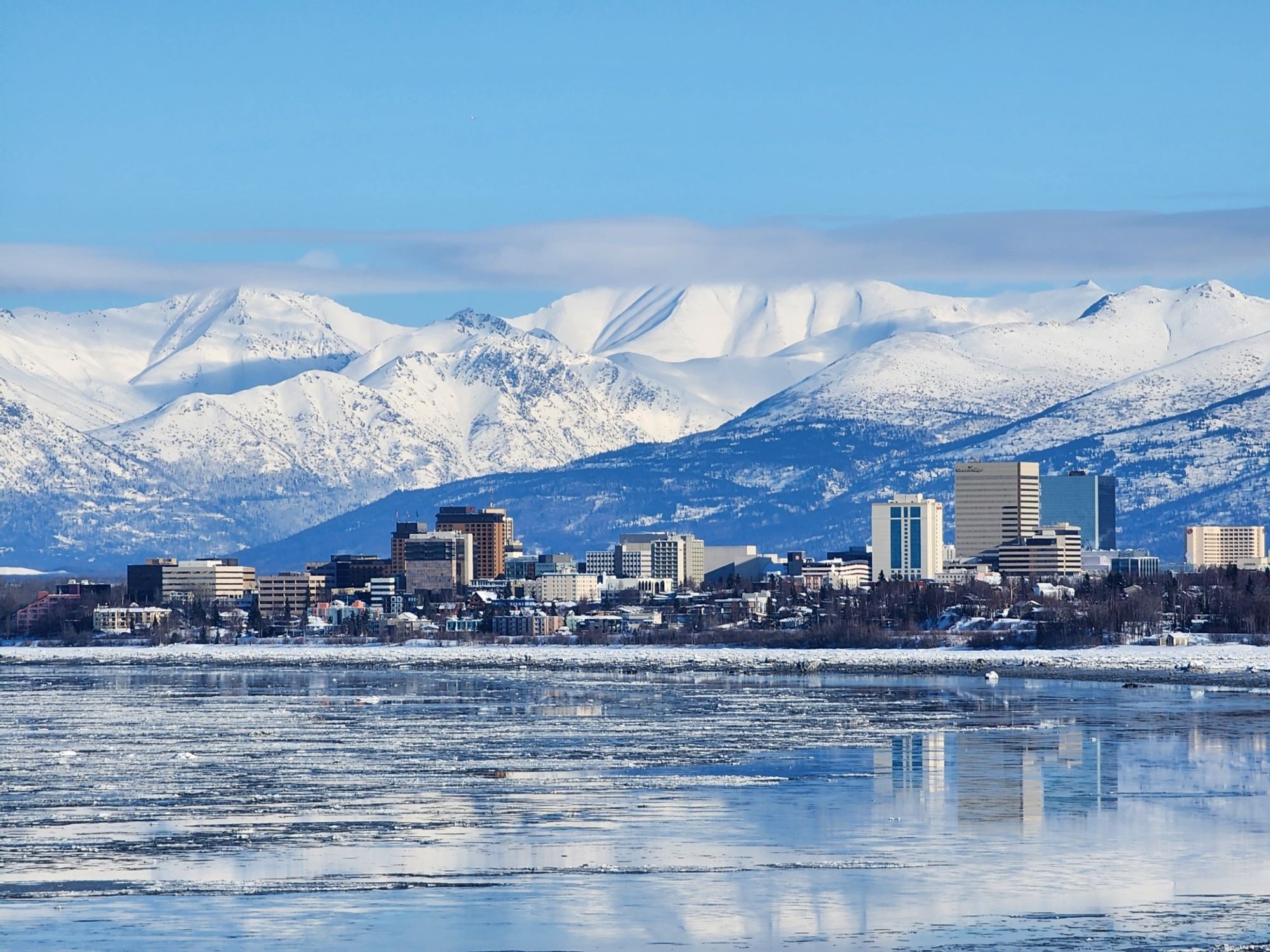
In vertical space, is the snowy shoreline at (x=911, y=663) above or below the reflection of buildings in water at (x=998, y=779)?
above

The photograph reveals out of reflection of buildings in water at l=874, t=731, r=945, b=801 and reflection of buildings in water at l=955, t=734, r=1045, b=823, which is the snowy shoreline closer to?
reflection of buildings in water at l=955, t=734, r=1045, b=823

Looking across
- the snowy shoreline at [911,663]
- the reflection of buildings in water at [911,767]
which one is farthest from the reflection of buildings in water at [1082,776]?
the snowy shoreline at [911,663]

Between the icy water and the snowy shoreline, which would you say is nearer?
the icy water

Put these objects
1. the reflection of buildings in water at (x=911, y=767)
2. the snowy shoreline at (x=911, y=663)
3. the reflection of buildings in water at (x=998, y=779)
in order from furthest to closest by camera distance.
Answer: the snowy shoreline at (x=911, y=663)
the reflection of buildings in water at (x=911, y=767)
the reflection of buildings in water at (x=998, y=779)

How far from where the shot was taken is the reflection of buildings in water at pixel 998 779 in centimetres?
5931

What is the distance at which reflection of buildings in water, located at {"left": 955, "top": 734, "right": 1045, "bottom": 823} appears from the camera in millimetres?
59312

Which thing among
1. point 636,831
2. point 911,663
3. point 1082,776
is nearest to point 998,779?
point 1082,776

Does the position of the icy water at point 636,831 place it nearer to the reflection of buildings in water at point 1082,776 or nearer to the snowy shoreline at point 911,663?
the reflection of buildings in water at point 1082,776

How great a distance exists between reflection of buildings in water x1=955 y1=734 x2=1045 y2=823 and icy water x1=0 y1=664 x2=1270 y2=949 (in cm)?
22

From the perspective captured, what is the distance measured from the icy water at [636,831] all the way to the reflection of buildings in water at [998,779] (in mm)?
218

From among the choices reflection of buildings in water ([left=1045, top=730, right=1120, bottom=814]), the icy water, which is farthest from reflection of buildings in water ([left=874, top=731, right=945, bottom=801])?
reflection of buildings in water ([left=1045, top=730, right=1120, bottom=814])

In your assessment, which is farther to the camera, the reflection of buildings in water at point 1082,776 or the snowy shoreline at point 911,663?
the snowy shoreline at point 911,663

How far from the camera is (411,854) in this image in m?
51.9

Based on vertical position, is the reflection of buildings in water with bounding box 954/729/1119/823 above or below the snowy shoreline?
below
